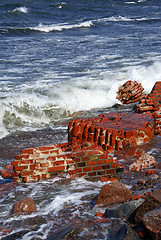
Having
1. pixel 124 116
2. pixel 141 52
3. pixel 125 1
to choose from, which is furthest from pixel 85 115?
pixel 125 1

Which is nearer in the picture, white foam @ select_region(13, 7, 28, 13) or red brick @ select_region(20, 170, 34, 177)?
red brick @ select_region(20, 170, 34, 177)

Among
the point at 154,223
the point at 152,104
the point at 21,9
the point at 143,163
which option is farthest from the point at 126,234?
the point at 21,9

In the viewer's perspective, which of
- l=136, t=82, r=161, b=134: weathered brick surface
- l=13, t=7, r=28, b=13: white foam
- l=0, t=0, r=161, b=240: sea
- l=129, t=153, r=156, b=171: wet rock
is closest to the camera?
l=0, t=0, r=161, b=240: sea

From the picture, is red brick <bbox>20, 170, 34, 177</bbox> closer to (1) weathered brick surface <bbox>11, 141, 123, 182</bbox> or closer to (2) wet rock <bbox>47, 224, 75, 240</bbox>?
(1) weathered brick surface <bbox>11, 141, 123, 182</bbox>

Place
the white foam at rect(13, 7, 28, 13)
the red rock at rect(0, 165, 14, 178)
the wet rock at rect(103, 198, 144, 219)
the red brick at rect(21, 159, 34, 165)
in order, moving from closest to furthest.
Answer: the wet rock at rect(103, 198, 144, 219) → the red brick at rect(21, 159, 34, 165) → the red rock at rect(0, 165, 14, 178) → the white foam at rect(13, 7, 28, 13)

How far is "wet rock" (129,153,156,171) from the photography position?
172 inches

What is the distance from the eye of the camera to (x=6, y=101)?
366 inches

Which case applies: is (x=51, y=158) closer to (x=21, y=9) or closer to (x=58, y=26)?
(x=58, y=26)

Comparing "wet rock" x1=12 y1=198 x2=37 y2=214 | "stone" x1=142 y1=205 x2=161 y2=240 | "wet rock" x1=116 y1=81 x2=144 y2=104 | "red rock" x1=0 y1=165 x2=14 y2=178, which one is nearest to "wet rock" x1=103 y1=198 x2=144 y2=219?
"stone" x1=142 y1=205 x2=161 y2=240

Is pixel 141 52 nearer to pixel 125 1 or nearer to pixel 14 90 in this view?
pixel 14 90

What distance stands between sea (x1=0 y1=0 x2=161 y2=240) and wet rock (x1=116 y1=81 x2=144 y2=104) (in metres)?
0.24

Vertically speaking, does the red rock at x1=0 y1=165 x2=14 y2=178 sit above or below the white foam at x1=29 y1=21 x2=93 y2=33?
below

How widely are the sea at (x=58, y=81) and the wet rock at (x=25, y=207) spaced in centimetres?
7

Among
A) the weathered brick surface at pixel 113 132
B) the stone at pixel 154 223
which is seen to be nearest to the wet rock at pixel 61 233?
the stone at pixel 154 223
